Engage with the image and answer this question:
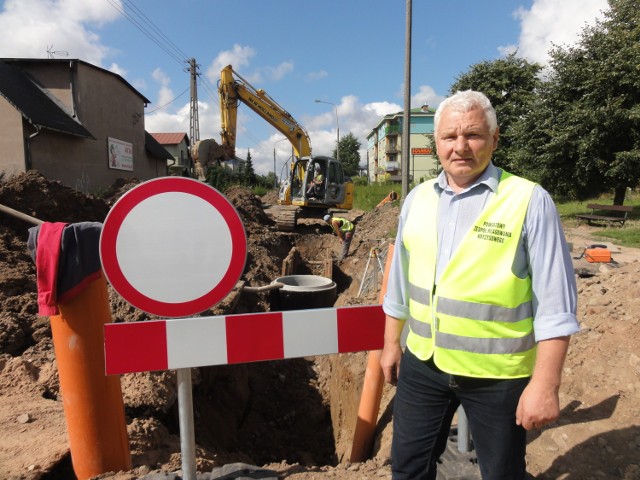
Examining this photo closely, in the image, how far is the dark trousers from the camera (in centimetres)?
166

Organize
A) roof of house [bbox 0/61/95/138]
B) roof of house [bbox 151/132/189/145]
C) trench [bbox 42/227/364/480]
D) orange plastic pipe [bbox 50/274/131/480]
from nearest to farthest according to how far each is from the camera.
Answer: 1. orange plastic pipe [bbox 50/274/131/480]
2. trench [bbox 42/227/364/480]
3. roof of house [bbox 0/61/95/138]
4. roof of house [bbox 151/132/189/145]

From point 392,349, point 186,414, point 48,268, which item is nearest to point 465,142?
point 392,349

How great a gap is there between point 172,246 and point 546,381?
1.57 meters

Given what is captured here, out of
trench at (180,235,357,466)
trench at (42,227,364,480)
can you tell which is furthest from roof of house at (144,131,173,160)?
trench at (42,227,364,480)

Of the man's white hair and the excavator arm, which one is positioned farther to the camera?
the excavator arm

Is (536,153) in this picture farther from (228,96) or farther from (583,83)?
(228,96)

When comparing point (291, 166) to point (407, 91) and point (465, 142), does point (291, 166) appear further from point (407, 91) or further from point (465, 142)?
point (465, 142)

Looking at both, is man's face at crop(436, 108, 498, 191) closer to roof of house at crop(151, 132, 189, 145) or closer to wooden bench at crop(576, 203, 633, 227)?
wooden bench at crop(576, 203, 633, 227)

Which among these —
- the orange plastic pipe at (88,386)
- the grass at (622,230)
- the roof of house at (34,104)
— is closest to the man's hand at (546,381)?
the orange plastic pipe at (88,386)

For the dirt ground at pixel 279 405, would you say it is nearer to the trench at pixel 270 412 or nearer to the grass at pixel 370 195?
the trench at pixel 270 412

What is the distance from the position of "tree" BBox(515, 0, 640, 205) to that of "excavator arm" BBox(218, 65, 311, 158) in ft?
31.5

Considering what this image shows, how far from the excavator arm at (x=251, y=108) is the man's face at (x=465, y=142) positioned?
15.2 meters

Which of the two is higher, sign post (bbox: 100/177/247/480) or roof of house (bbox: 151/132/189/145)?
roof of house (bbox: 151/132/189/145)

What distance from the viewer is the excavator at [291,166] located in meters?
16.4
